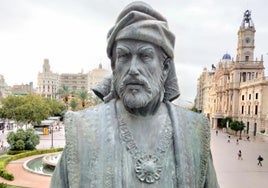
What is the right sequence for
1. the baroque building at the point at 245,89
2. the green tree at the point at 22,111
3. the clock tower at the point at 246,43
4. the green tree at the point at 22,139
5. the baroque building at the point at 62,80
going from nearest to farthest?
the green tree at the point at 22,139
the green tree at the point at 22,111
the baroque building at the point at 245,89
the clock tower at the point at 246,43
the baroque building at the point at 62,80

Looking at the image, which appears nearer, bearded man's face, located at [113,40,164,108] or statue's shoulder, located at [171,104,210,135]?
bearded man's face, located at [113,40,164,108]

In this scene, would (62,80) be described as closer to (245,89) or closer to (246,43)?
(246,43)

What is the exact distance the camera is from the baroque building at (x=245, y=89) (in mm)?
44375

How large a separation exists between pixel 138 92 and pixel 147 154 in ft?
1.31

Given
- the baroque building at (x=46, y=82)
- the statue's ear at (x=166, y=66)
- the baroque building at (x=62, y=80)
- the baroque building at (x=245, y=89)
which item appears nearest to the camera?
the statue's ear at (x=166, y=66)

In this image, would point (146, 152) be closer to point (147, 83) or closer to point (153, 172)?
point (153, 172)

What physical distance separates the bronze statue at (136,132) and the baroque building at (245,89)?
141 ft

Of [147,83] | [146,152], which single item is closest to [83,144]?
[146,152]

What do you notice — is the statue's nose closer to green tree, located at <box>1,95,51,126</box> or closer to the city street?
the city street

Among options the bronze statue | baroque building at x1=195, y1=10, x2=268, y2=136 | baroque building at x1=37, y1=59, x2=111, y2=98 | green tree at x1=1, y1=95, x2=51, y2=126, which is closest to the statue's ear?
the bronze statue

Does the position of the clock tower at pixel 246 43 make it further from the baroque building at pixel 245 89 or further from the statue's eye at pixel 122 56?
the statue's eye at pixel 122 56

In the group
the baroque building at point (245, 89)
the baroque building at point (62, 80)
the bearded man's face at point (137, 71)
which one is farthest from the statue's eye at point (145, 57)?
the baroque building at point (62, 80)

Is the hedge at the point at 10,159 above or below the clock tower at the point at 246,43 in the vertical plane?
below

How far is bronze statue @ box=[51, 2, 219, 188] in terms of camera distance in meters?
1.88
